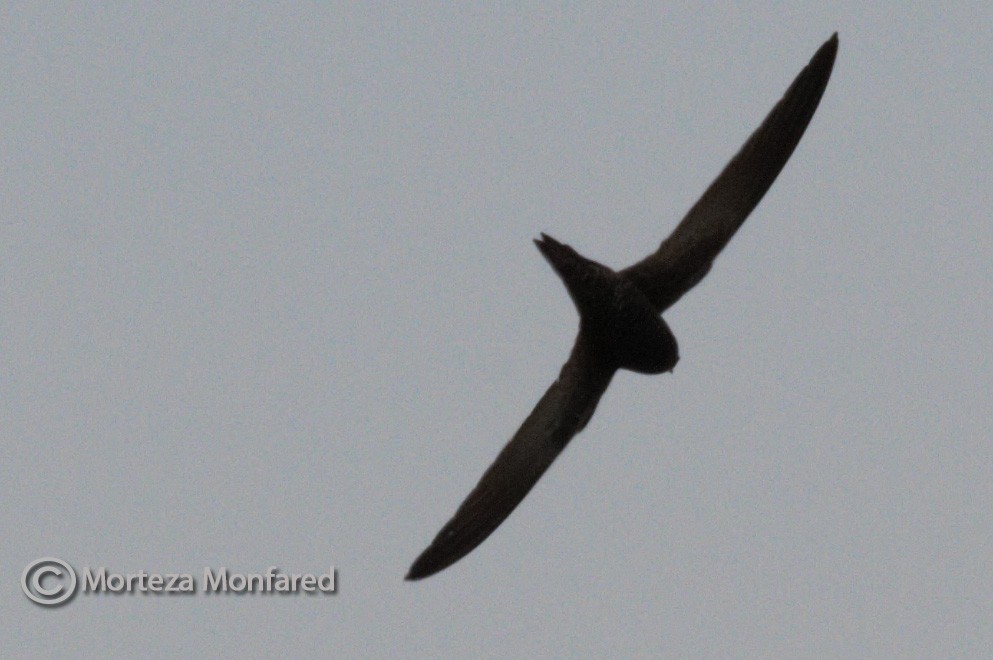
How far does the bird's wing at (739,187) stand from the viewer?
1627 cm

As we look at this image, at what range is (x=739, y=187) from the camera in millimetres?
16453

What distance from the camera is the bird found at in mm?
15680

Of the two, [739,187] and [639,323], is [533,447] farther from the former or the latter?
[739,187]

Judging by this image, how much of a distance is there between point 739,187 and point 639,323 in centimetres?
214

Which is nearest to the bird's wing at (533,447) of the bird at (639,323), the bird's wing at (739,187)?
the bird at (639,323)

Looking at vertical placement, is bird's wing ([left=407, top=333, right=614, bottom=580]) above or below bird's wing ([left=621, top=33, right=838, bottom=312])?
below

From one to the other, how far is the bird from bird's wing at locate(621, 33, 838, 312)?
0.04ft

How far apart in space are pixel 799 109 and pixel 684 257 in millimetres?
2164

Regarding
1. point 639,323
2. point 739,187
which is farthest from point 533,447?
point 739,187

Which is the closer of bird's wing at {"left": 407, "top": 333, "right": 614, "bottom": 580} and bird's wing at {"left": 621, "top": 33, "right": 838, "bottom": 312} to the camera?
bird's wing at {"left": 407, "top": 333, "right": 614, "bottom": 580}

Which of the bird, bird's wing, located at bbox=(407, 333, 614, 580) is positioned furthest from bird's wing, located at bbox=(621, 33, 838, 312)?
Answer: bird's wing, located at bbox=(407, 333, 614, 580)

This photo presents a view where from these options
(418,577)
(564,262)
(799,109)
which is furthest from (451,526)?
(799,109)

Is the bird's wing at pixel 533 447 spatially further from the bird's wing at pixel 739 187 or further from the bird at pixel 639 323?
the bird's wing at pixel 739 187

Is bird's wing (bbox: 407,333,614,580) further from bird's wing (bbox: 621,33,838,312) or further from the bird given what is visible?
bird's wing (bbox: 621,33,838,312)
